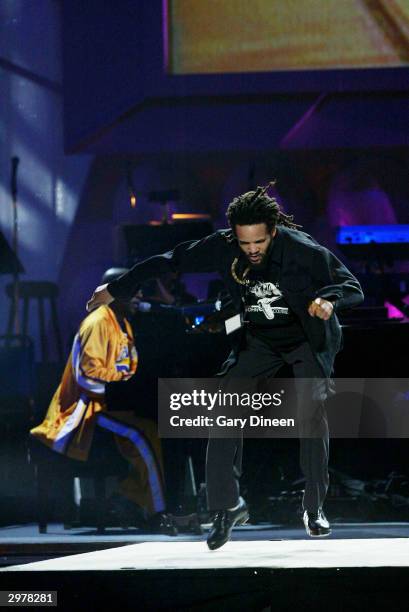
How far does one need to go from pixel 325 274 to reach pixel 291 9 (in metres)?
2.66

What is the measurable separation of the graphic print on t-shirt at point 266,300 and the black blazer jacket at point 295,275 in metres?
0.03

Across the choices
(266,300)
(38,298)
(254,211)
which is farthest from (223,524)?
(38,298)

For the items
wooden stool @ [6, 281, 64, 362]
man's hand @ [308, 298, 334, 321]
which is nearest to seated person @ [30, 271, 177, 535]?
wooden stool @ [6, 281, 64, 362]

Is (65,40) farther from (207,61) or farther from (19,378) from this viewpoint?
(19,378)

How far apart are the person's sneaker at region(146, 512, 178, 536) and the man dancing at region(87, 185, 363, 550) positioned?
1.53 m

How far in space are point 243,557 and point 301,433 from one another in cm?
72

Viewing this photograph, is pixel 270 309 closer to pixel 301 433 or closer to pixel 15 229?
pixel 301 433

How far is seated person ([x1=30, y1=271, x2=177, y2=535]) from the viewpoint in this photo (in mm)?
5688

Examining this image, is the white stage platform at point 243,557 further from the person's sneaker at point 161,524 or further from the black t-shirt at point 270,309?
the person's sneaker at point 161,524

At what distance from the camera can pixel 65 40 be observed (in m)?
6.80

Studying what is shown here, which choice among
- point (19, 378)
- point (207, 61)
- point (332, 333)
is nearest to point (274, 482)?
point (19, 378)

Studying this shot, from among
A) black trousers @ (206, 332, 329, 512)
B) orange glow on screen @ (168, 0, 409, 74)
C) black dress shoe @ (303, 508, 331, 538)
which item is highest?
orange glow on screen @ (168, 0, 409, 74)

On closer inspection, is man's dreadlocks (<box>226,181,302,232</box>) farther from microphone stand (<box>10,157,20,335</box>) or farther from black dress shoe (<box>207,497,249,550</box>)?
microphone stand (<box>10,157,20,335</box>)

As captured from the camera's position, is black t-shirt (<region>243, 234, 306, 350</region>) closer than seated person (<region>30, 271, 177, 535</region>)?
Yes
